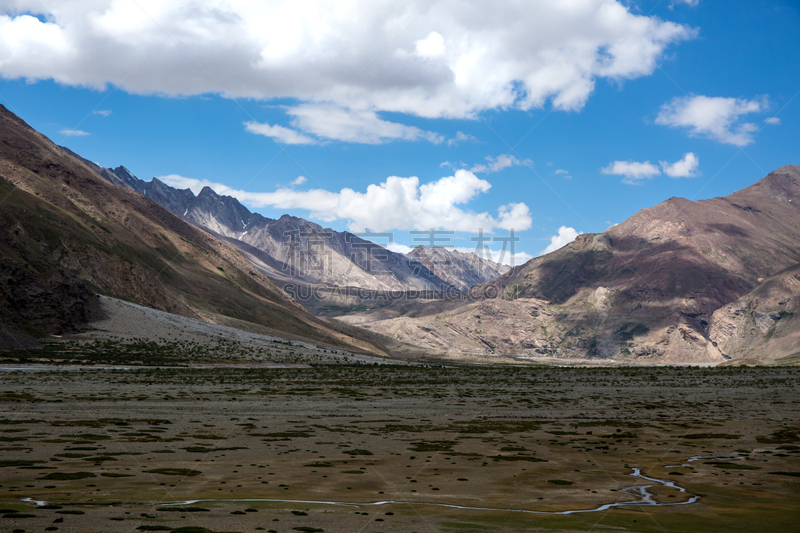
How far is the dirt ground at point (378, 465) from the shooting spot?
13398mm

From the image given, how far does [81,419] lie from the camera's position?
29.0m

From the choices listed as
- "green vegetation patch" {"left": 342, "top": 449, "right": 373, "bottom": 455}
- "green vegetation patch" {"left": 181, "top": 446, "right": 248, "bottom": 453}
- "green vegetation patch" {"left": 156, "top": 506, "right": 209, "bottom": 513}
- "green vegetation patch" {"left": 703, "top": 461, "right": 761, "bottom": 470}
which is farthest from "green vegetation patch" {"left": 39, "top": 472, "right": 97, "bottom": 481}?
"green vegetation patch" {"left": 703, "top": 461, "right": 761, "bottom": 470}

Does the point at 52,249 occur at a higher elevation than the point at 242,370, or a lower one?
higher

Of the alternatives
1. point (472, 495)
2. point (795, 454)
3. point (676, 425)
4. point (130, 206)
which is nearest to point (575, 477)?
point (472, 495)

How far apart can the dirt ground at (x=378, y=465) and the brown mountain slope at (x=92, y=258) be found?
136 ft

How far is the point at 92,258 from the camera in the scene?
10281cm

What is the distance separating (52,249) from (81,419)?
78.3m

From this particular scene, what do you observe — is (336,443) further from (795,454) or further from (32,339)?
(32,339)

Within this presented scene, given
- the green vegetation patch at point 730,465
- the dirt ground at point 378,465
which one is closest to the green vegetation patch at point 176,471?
the dirt ground at point 378,465

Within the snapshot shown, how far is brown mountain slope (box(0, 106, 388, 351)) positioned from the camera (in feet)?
261

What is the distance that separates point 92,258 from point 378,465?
323 ft

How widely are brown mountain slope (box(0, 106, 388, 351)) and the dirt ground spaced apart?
1627 inches

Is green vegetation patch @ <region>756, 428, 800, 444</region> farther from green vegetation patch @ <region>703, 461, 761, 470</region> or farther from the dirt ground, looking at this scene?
green vegetation patch @ <region>703, 461, 761, 470</region>

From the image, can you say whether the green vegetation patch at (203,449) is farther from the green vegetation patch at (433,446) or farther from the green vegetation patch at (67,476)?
the green vegetation patch at (433,446)
